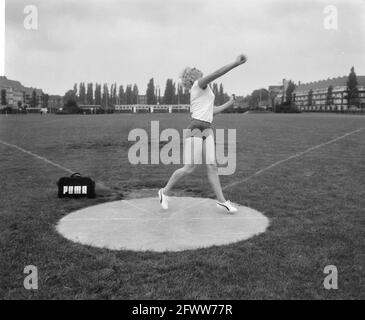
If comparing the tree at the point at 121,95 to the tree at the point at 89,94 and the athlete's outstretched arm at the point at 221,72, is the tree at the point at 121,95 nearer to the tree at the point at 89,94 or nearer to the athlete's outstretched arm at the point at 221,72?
the tree at the point at 89,94

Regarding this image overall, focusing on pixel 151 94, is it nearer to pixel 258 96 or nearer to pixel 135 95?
pixel 135 95

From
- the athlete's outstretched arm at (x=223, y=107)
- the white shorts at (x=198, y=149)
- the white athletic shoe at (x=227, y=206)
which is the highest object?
the athlete's outstretched arm at (x=223, y=107)

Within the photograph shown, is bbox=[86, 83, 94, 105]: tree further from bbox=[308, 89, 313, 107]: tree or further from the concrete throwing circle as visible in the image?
the concrete throwing circle

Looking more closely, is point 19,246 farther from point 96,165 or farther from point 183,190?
point 96,165

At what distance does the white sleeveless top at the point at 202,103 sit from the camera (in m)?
6.13

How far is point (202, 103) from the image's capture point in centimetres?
618

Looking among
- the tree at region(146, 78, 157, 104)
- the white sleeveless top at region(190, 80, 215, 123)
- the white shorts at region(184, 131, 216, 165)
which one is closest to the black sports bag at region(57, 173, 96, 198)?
the white shorts at region(184, 131, 216, 165)

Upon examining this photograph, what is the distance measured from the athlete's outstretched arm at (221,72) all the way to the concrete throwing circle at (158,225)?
6.14 feet

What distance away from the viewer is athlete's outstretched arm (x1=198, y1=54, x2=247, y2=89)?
525 centimetres

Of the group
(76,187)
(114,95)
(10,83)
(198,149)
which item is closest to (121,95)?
(114,95)

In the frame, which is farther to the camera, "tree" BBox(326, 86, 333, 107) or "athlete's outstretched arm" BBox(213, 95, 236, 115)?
"tree" BBox(326, 86, 333, 107)

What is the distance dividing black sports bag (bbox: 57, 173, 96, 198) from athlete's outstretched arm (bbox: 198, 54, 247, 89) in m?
2.86

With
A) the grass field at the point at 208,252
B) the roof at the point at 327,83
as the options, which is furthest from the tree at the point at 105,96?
the grass field at the point at 208,252

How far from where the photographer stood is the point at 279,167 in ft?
39.4
